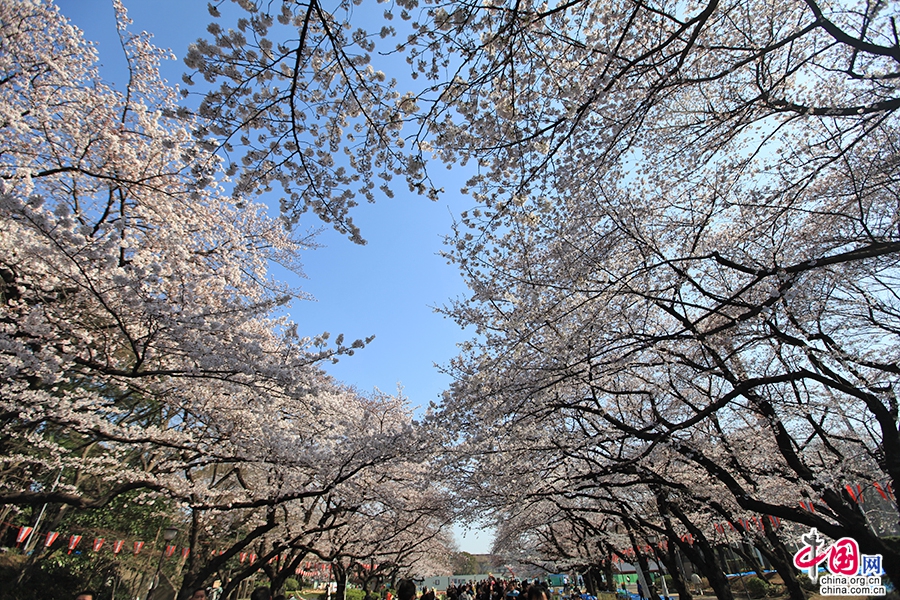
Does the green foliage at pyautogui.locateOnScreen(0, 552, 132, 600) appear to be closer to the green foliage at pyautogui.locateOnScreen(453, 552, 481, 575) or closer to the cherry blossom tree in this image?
the cherry blossom tree

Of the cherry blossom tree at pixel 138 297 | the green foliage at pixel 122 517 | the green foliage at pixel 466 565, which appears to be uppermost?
the cherry blossom tree at pixel 138 297

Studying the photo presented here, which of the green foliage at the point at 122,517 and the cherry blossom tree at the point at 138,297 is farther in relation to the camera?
the green foliage at the point at 122,517

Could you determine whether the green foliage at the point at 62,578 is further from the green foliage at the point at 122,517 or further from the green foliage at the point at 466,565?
the green foliage at the point at 466,565

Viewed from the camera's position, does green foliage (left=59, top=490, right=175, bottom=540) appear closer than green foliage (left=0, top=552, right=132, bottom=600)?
No

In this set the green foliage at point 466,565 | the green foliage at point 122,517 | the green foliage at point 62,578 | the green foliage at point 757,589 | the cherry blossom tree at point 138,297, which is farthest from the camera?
the green foliage at point 466,565

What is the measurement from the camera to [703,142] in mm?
5430

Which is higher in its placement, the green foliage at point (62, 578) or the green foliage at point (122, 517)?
the green foliage at point (122, 517)

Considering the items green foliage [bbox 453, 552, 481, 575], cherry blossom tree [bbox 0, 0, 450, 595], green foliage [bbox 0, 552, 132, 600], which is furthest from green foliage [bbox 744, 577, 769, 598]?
green foliage [bbox 453, 552, 481, 575]

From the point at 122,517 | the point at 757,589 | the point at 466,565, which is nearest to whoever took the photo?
the point at 122,517

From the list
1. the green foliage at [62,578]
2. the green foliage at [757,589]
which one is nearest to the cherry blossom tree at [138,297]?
the green foliage at [62,578]

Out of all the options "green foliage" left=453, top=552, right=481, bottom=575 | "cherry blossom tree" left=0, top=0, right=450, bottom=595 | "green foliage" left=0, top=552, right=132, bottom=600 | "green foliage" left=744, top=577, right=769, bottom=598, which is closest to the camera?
"cherry blossom tree" left=0, top=0, right=450, bottom=595

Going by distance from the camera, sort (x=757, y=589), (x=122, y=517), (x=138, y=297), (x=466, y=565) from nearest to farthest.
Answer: (x=138, y=297), (x=122, y=517), (x=757, y=589), (x=466, y=565)

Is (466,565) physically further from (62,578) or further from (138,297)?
(138,297)

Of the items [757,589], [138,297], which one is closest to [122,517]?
[138,297]
